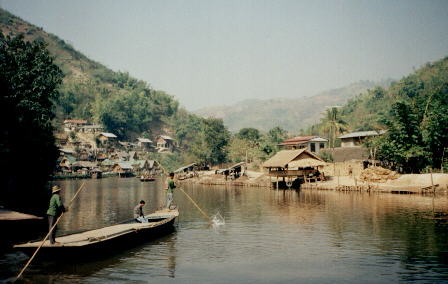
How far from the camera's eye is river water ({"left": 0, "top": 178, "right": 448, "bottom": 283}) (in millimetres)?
12266

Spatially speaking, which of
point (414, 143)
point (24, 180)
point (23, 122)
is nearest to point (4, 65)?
point (23, 122)

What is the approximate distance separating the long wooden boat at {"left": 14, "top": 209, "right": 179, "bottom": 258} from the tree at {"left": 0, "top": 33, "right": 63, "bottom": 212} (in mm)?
13296

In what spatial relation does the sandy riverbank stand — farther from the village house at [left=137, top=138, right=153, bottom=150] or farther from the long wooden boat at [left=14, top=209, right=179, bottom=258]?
the village house at [left=137, top=138, right=153, bottom=150]

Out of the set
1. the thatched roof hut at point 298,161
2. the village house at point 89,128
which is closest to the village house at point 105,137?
the village house at point 89,128

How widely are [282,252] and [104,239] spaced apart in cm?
688

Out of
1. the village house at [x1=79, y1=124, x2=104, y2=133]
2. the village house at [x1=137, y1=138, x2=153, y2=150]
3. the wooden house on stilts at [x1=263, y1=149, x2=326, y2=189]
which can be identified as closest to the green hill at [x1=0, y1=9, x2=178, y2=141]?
the village house at [x1=79, y1=124, x2=104, y2=133]

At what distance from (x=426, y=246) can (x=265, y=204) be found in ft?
56.4

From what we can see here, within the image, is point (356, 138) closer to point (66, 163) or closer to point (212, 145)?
point (212, 145)

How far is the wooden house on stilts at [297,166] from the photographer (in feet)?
147

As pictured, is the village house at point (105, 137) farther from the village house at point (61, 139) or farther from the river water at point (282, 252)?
the river water at point (282, 252)

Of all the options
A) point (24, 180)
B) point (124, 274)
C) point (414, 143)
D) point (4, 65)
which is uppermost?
point (4, 65)

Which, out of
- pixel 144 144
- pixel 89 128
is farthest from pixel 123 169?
pixel 144 144

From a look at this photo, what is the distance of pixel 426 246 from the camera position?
15.4 meters

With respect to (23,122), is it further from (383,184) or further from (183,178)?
(183,178)
